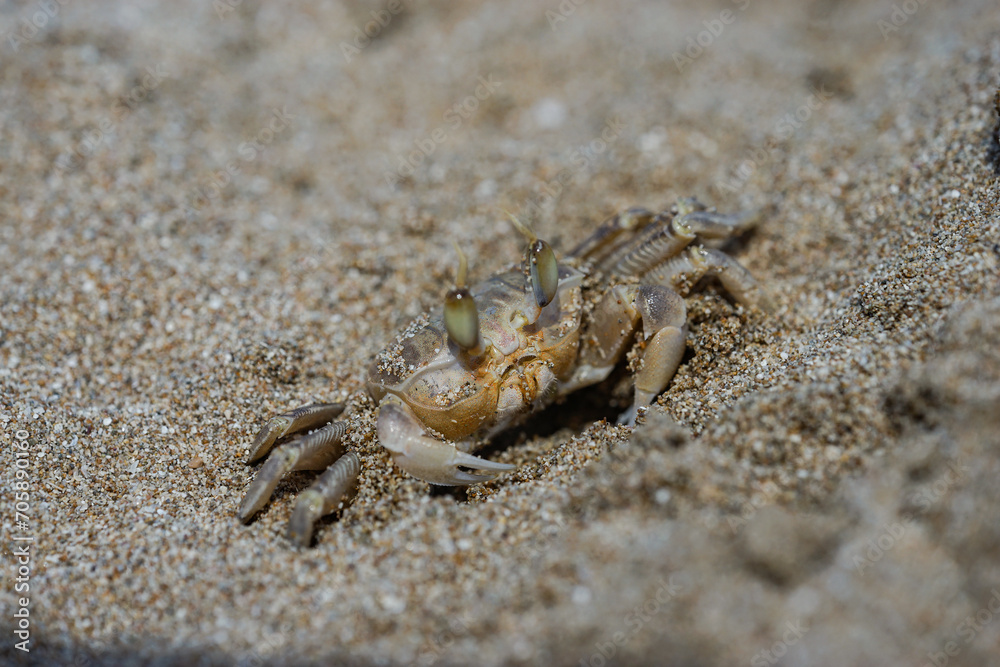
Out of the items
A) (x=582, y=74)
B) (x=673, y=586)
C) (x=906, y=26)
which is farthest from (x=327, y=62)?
(x=673, y=586)

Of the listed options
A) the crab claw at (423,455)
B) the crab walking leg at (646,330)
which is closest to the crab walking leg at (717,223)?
the crab walking leg at (646,330)

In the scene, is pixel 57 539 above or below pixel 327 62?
below

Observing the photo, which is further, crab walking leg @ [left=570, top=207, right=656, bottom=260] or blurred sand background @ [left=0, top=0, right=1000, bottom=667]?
crab walking leg @ [left=570, top=207, right=656, bottom=260]

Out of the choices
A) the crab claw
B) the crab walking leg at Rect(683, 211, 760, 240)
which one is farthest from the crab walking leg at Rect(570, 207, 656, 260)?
the crab claw

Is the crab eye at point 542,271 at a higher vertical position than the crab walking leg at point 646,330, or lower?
higher

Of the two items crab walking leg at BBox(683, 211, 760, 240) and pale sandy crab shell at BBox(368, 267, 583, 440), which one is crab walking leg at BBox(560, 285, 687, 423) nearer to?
pale sandy crab shell at BBox(368, 267, 583, 440)

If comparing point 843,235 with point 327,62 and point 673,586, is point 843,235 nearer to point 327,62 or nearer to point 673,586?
point 673,586

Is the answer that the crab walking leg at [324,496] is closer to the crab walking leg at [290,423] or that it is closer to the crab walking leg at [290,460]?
the crab walking leg at [290,460]
